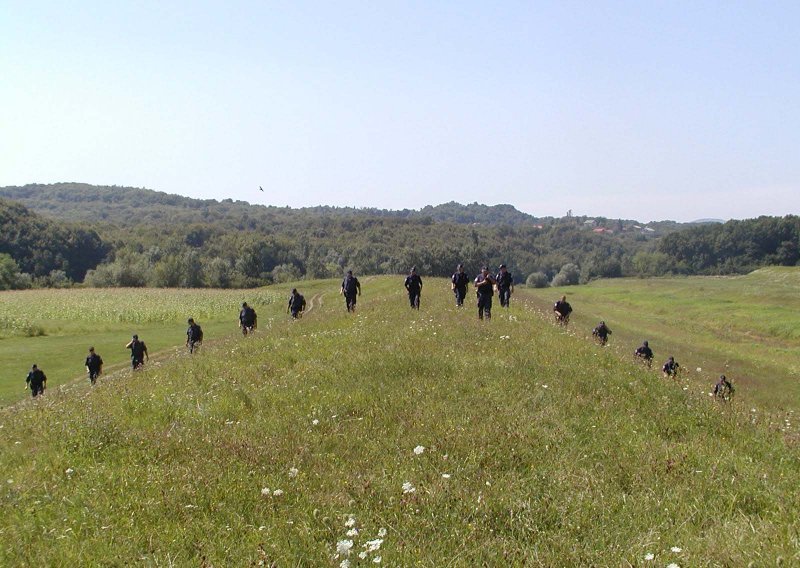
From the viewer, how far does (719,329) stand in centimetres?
6781

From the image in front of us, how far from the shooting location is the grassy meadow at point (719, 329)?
36.7m

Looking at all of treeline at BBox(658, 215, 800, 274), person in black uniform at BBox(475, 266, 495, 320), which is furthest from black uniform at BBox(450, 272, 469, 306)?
treeline at BBox(658, 215, 800, 274)

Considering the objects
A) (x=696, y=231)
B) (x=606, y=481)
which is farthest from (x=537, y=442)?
(x=696, y=231)

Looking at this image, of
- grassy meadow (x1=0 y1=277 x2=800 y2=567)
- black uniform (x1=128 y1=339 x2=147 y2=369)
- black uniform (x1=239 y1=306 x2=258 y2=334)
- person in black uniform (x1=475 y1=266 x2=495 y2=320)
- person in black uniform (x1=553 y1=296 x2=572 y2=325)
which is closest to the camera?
grassy meadow (x1=0 y1=277 x2=800 y2=567)

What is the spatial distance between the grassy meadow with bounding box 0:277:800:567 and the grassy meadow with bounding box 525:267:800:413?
21.8ft

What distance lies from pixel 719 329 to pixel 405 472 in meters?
67.0

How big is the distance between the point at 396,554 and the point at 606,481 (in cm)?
332

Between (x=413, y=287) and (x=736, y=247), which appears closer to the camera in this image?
(x=413, y=287)

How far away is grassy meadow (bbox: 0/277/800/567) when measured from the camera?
6.87 meters

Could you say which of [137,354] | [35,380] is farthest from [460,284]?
[35,380]

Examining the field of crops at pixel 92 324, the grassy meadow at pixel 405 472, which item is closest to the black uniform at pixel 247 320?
the field of crops at pixel 92 324

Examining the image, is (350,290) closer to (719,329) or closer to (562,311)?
(562,311)

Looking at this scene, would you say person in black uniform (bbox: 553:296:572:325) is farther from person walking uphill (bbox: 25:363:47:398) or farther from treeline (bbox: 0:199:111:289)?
treeline (bbox: 0:199:111:289)

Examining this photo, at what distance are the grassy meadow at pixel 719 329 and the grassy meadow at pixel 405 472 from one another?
6.64 m
